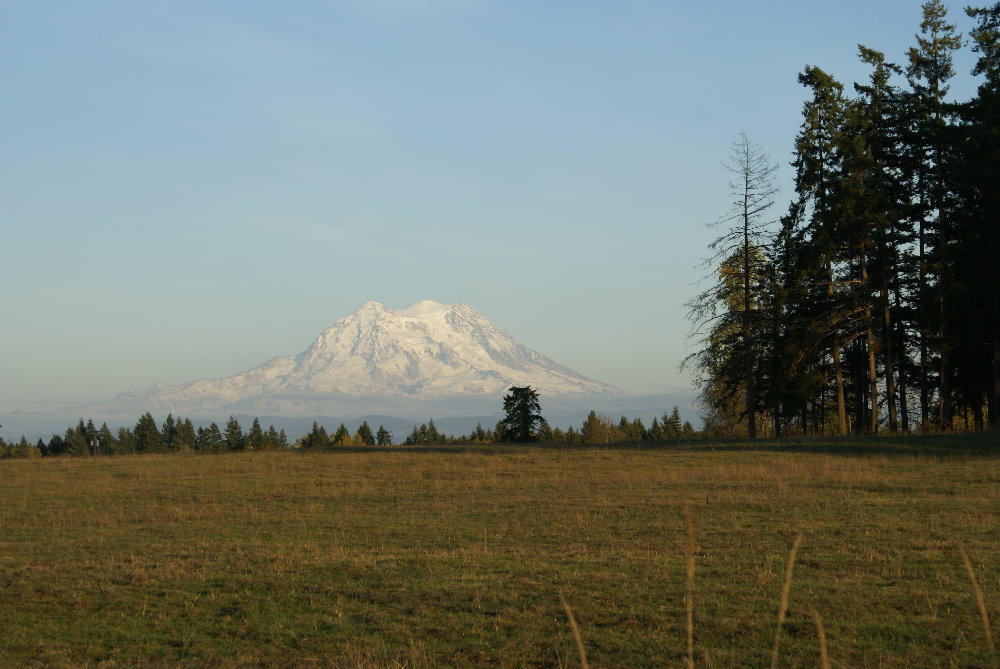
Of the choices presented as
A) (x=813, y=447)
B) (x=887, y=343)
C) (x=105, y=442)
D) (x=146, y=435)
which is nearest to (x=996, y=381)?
(x=887, y=343)

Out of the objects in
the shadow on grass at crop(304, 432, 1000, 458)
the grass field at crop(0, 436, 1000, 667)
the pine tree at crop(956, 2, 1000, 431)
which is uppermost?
the pine tree at crop(956, 2, 1000, 431)

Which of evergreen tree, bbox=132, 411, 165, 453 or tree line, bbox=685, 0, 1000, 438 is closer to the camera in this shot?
tree line, bbox=685, 0, 1000, 438

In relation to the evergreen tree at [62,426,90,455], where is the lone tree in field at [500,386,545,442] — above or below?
above

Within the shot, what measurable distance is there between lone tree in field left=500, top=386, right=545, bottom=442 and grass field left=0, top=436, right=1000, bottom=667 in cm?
3319

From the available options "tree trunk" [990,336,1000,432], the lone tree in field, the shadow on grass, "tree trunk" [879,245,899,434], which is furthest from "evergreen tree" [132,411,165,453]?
"tree trunk" [990,336,1000,432]

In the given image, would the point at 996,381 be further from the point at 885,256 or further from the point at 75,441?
the point at 75,441

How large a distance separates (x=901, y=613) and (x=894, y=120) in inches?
1602

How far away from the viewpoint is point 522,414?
6231cm

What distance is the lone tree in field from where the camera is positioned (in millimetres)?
61531

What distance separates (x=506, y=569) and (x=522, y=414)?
4882cm

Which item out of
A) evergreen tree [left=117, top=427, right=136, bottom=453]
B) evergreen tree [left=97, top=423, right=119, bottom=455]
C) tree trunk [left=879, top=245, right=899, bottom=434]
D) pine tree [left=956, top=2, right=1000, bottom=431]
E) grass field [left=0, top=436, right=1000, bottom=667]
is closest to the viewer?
grass field [left=0, top=436, right=1000, bottom=667]

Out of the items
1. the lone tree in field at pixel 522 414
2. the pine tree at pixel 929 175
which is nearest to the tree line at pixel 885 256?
the pine tree at pixel 929 175

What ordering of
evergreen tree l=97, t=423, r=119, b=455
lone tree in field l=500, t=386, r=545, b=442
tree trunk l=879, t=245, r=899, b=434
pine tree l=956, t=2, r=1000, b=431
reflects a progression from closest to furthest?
1. pine tree l=956, t=2, r=1000, b=431
2. tree trunk l=879, t=245, r=899, b=434
3. lone tree in field l=500, t=386, r=545, b=442
4. evergreen tree l=97, t=423, r=119, b=455

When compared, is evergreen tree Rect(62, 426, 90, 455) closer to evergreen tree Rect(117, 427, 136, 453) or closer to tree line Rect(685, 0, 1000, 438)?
evergreen tree Rect(117, 427, 136, 453)
